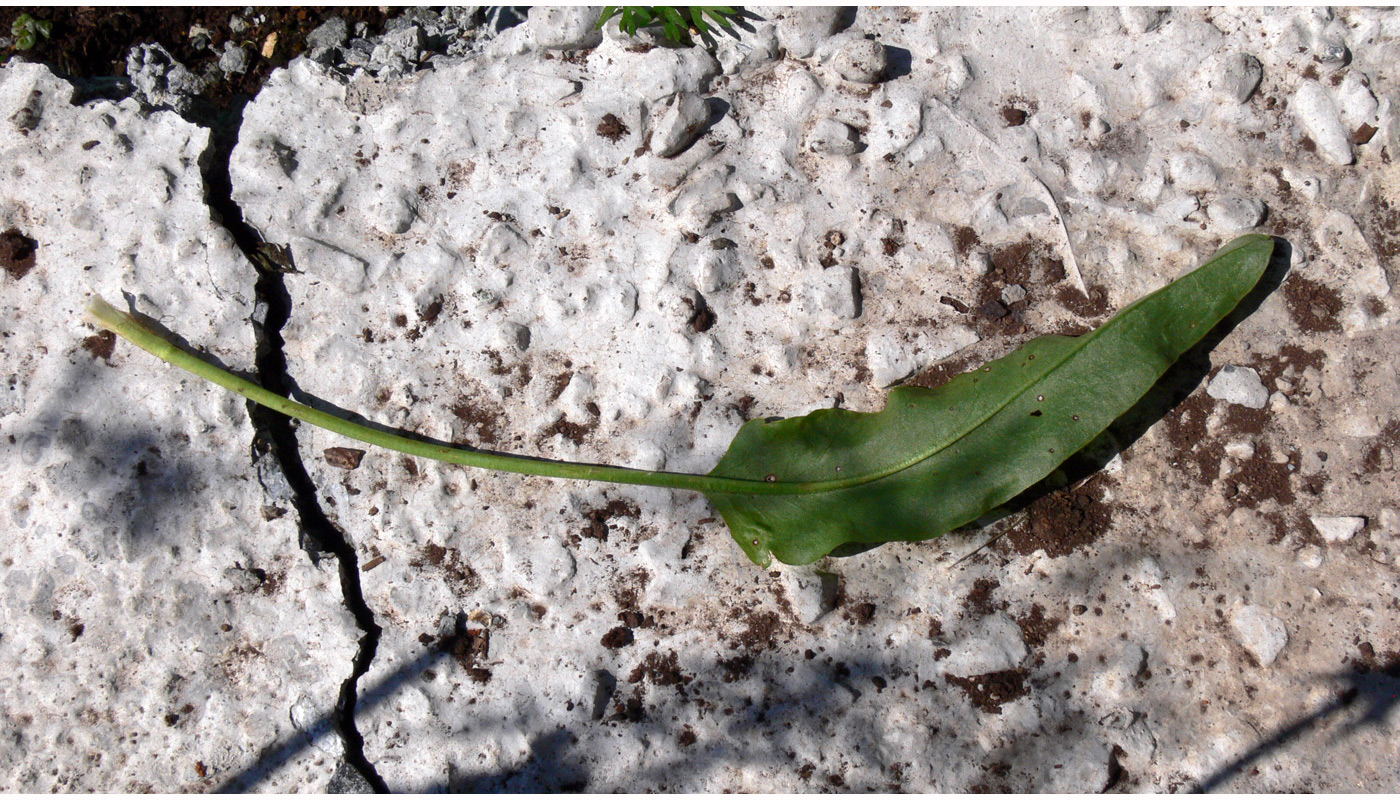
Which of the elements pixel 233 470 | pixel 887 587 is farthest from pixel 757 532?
pixel 233 470

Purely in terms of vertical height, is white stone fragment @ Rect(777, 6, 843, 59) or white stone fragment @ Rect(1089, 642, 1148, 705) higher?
white stone fragment @ Rect(777, 6, 843, 59)

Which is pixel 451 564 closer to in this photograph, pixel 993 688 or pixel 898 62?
pixel 993 688

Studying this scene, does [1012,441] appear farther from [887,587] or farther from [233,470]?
[233,470]

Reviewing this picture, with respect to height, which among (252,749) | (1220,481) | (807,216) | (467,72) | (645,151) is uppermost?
(467,72)

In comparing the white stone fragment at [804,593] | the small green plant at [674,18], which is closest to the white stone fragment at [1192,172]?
the small green plant at [674,18]

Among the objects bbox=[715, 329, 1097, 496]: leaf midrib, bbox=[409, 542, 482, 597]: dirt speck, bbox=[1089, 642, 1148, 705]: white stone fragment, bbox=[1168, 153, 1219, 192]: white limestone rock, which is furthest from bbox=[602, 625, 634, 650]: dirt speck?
bbox=[1168, 153, 1219, 192]: white limestone rock

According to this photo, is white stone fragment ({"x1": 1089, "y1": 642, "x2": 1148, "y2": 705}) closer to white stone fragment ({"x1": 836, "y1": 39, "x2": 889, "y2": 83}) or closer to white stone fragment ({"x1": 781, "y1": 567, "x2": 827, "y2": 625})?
white stone fragment ({"x1": 781, "y1": 567, "x2": 827, "y2": 625})

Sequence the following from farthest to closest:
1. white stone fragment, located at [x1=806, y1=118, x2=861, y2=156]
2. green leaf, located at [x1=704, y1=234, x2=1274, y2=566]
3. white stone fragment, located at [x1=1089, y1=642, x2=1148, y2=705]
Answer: white stone fragment, located at [x1=806, y1=118, x2=861, y2=156] → white stone fragment, located at [x1=1089, y1=642, x2=1148, y2=705] → green leaf, located at [x1=704, y1=234, x2=1274, y2=566]
